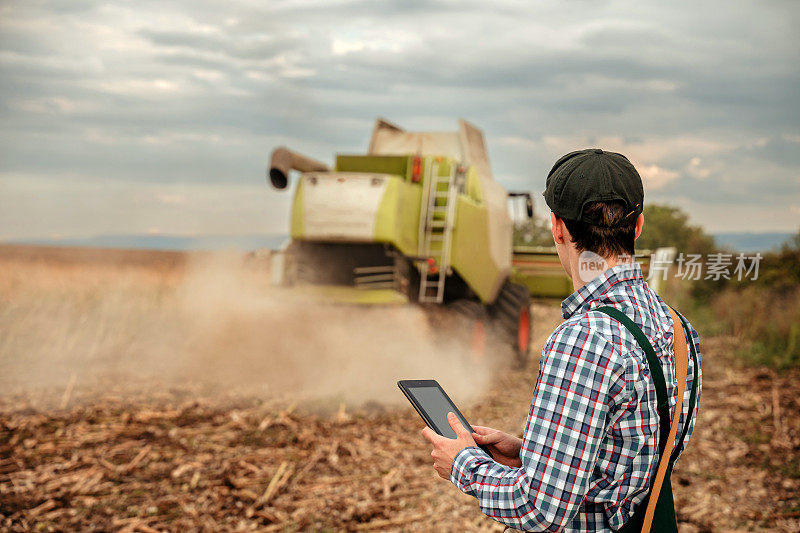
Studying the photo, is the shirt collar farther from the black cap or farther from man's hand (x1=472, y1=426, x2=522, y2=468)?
man's hand (x1=472, y1=426, x2=522, y2=468)

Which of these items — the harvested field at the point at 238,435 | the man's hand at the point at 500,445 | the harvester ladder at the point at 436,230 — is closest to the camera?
the man's hand at the point at 500,445

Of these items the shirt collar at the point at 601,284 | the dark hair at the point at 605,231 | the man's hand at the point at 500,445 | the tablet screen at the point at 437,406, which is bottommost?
the man's hand at the point at 500,445

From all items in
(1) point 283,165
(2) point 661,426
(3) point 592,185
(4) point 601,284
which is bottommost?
(2) point 661,426

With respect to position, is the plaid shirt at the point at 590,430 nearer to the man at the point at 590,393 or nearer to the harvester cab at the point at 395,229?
the man at the point at 590,393

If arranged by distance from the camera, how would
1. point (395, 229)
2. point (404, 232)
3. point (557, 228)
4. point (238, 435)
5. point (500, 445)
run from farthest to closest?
point (404, 232) < point (395, 229) < point (238, 435) < point (500, 445) < point (557, 228)

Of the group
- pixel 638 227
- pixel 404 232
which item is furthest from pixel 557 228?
pixel 404 232

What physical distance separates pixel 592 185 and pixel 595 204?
0.05 m

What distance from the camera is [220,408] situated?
7934 mm

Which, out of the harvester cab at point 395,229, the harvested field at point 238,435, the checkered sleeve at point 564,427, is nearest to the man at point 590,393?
the checkered sleeve at point 564,427

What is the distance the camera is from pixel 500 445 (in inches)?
77.5

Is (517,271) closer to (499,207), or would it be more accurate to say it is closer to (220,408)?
(499,207)

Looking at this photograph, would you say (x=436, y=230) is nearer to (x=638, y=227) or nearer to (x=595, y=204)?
(x=638, y=227)

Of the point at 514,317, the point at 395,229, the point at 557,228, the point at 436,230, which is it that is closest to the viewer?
the point at 557,228

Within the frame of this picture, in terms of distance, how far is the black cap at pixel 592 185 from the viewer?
1.71 m
